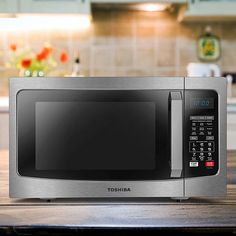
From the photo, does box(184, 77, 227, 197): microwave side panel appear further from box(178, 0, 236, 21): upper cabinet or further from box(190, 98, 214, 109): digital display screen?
box(178, 0, 236, 21): upper cabinet

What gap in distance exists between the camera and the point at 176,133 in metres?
0.94

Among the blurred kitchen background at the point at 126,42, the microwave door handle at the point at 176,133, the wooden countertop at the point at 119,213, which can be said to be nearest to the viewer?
the wooden countertop at the point at 119,213

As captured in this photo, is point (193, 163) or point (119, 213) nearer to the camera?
point (119, 213)

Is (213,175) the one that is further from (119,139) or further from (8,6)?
(8,6)

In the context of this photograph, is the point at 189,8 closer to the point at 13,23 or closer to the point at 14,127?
the point at 13,23

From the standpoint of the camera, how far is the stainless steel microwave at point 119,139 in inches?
37.2

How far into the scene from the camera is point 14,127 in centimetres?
94

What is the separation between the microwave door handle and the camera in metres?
0.94

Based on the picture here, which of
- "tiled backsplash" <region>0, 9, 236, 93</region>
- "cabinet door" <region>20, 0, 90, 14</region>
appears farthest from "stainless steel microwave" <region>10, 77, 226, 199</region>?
"tiled backsplash" <region>0, 9, 236, 93</region>

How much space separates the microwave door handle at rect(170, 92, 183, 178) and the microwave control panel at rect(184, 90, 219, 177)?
0.04 ft

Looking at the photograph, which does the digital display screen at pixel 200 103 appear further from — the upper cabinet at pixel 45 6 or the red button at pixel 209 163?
the upper cabinet at pixel 45 6

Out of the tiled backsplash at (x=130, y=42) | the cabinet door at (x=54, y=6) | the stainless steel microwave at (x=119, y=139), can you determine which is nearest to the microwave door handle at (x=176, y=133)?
the stainless steel microwave at (x=119, y=139)

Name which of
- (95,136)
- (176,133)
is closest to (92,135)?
(95,136)

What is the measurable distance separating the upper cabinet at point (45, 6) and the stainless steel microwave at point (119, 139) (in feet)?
7.21
